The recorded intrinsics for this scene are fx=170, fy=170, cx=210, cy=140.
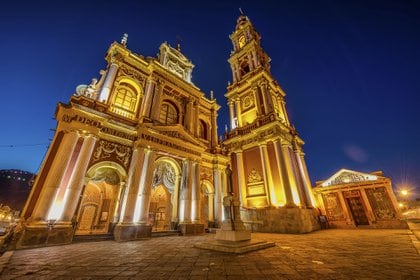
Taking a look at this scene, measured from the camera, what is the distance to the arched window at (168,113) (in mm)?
15780

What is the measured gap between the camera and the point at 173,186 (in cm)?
1393

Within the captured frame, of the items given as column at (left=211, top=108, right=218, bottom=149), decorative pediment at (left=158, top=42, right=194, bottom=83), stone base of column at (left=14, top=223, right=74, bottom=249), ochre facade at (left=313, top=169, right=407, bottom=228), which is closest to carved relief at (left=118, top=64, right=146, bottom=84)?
decorative pediment at (left=158, top=42, right=194, bottom=83)

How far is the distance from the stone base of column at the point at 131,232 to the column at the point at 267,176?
27.5ft

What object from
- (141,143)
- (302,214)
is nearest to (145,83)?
(141,143)

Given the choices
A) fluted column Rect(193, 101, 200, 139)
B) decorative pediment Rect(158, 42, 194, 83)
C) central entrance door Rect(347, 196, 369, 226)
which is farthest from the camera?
decorative pediment Rect(158, 42, 194, 83)

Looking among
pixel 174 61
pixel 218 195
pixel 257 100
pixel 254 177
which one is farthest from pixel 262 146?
pixel 174 61

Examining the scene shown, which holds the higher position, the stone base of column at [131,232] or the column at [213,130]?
the column at [213,130]

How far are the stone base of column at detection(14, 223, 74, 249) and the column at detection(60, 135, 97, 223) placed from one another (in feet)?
1.47

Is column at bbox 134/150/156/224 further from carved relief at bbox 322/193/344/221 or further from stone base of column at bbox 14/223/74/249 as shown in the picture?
carved relief at bbox 322/193/344/221

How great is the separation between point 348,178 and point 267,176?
9.27 meters

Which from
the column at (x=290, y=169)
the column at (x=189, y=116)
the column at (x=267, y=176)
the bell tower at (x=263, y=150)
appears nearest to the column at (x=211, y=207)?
the bell tower at (x=263, y=150)

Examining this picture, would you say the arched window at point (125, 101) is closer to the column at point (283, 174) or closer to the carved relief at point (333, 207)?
the column at point (283, 174)

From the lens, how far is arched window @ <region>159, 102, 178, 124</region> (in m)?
15.8

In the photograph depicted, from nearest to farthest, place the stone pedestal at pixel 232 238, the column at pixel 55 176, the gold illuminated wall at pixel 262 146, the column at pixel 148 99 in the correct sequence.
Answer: the stone pedestal at pixel 232 238
the column at pixel 55 176
the gold illuminated wall at pixel 262 146
the column at pixel 148 99
